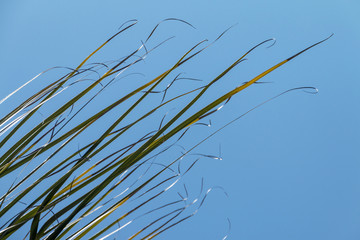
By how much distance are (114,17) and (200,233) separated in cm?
136

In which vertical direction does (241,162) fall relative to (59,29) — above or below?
below

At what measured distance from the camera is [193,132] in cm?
298

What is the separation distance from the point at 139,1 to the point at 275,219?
4.94ft

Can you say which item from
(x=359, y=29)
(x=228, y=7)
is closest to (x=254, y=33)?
(x=228, y=7)

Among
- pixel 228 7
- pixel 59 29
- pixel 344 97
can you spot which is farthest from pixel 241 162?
pixel 59 29

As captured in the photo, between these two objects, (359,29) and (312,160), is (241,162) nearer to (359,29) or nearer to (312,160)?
(312,160)

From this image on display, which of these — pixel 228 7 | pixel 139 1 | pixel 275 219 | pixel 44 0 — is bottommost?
pixel 275 219

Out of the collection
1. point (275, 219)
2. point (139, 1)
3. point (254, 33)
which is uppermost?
point (139, 1)

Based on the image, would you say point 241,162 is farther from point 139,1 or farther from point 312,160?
point 139,1

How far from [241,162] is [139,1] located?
3.65ft

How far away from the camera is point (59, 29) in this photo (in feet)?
10.0

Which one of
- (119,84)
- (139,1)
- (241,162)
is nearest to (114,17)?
Answer: (139,1)

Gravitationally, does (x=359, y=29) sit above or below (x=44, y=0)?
below

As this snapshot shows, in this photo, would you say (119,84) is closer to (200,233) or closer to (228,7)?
(228,7)
